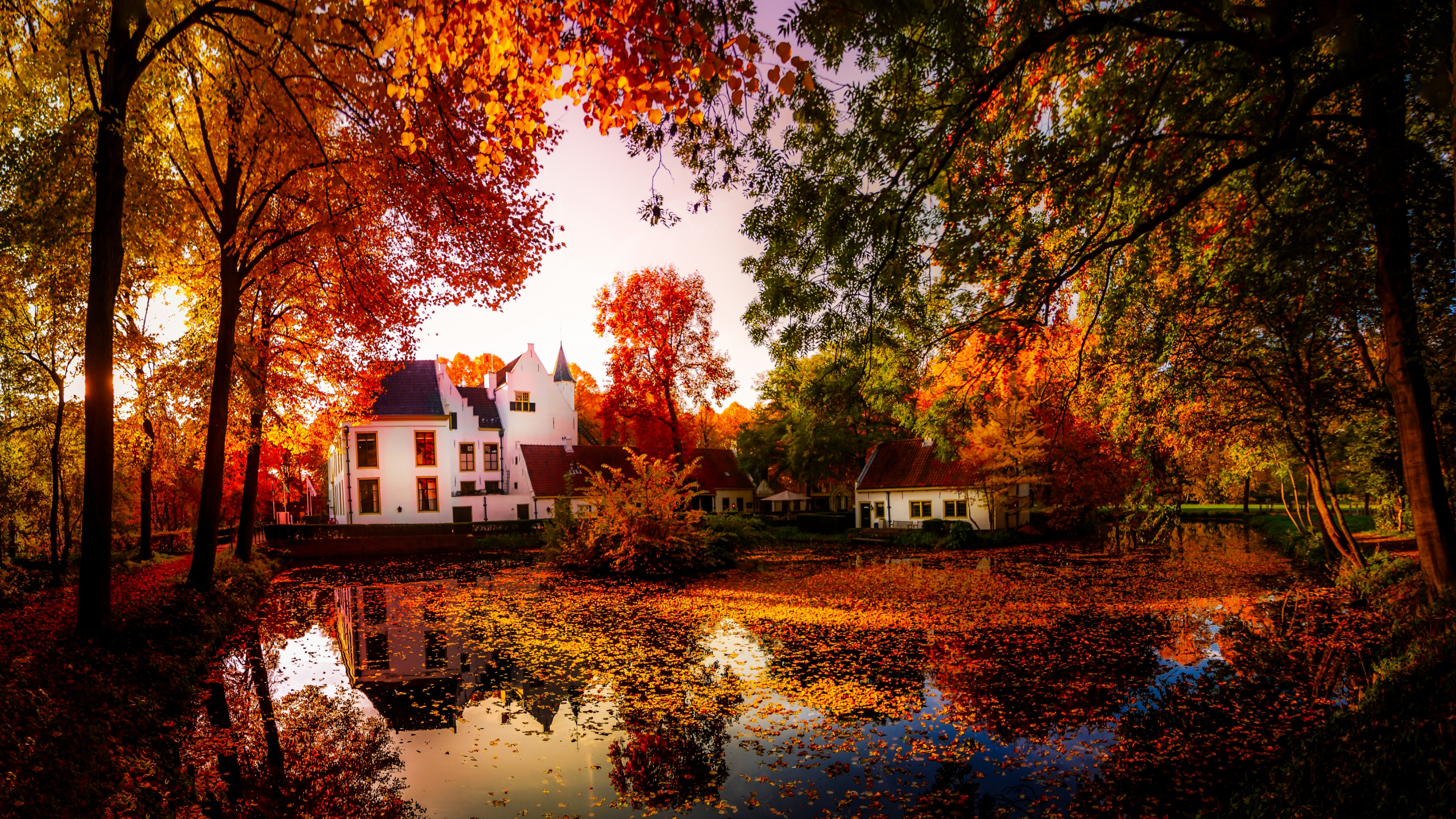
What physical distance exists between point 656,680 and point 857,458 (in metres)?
34.4

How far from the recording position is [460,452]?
37469 mm

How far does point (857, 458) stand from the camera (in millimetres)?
41719

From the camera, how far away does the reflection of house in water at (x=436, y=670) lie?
302 inches

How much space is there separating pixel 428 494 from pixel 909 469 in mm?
26360

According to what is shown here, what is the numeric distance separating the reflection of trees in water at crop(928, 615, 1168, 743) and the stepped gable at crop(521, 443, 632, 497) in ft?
95.3

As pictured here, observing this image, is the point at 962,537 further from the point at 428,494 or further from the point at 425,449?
the point at 425,449

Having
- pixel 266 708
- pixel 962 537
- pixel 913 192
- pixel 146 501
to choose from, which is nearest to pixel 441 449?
pixel 146 501

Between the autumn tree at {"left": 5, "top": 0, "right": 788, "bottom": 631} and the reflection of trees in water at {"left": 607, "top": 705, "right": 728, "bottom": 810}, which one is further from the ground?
the autumn tree at {"left": 5, "top": 0, "right": 788, "bottom": 631}

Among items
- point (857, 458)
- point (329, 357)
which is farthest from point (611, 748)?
point (857, 458)

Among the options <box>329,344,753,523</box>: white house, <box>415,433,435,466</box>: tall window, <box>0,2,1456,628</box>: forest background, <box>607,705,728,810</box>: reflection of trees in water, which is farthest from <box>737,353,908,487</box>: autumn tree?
<box>415,433,435,466</box>: tall window

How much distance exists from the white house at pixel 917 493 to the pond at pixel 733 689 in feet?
48.0

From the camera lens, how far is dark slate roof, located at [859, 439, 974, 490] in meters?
32.3

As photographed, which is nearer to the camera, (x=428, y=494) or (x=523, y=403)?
(x=428, y=494)

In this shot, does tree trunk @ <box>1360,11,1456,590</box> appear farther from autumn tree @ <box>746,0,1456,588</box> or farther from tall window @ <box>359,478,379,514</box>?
tall window @ <box>359,478,379,514</box>
